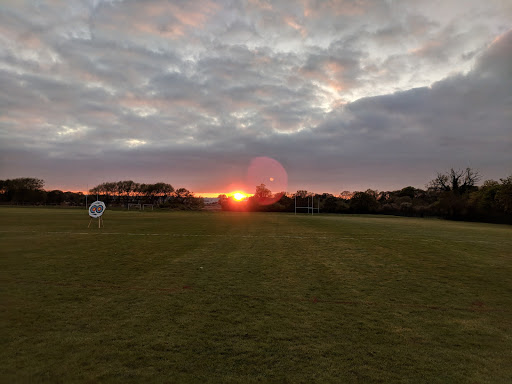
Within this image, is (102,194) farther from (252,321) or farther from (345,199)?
(252,321)

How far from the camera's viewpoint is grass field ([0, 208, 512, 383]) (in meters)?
3.44

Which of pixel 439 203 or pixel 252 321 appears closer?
pixel 252 321

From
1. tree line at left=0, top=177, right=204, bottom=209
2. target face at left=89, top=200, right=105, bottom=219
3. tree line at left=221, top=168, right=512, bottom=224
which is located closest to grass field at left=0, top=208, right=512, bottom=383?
target face at left=89, top=200, right=105, bottom=219

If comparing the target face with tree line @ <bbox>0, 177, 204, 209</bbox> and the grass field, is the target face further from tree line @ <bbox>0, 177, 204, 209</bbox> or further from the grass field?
tree line @ <bbox>0, 177, 204, 209</bbox>

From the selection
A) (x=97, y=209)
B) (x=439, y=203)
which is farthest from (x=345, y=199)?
(x=97, y=209)

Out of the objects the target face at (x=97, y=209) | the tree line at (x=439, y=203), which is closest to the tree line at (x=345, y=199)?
the tree line at (x=439, y=203)

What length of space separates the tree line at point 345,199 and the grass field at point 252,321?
2068 inches

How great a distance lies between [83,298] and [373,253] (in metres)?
10.8

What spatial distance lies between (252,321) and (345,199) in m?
83.3

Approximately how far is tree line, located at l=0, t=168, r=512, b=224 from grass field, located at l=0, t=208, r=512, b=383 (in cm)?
5253

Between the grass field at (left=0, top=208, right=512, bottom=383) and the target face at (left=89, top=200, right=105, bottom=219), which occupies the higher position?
the target face at (left=89, top=200, right=105, bottom=219)

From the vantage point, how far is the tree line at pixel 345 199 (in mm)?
50156

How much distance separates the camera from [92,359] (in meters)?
3.60

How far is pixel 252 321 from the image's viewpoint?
4.86m
